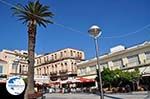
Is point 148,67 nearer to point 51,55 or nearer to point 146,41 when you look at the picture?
point 146,41

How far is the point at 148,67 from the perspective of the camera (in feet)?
119

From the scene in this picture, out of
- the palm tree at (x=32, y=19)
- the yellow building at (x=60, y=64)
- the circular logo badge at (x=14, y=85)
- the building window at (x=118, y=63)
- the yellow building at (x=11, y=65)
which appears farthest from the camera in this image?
the yellow building at (x=60, y=64)

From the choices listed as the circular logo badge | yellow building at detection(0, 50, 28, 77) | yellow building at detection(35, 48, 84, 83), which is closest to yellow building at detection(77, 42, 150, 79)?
yellow building at detection(35, 48, 84, 83)

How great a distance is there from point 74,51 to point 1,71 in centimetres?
2187

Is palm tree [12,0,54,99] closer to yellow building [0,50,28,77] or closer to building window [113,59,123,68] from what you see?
building window [113,59,123,68]

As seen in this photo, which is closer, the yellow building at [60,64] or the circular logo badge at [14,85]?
the circular logo badge at [14,85]

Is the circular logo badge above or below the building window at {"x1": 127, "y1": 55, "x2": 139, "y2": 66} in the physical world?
below

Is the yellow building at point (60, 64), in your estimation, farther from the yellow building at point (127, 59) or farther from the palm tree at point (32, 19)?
the palm tree at point (32, 19)

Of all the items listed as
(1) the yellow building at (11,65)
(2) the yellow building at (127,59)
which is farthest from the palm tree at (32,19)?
(1) the yellow building at (11,65)

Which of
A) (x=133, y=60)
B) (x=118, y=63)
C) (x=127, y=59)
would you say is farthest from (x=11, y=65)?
(x=133, y=60)

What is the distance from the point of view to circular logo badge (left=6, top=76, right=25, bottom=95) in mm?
8519

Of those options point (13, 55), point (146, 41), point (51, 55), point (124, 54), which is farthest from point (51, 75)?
point (146, 41)

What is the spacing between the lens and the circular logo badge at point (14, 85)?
27.9ft

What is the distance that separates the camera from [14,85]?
28.4ft
